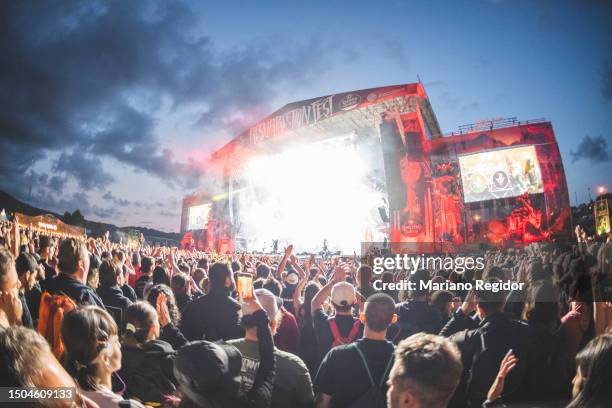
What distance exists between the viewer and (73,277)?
3408mm

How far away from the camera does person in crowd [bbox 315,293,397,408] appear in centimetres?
246

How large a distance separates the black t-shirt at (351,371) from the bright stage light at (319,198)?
2604 cm

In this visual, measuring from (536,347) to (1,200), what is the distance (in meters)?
28.3

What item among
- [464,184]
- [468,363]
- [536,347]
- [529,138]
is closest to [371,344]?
[468,363]

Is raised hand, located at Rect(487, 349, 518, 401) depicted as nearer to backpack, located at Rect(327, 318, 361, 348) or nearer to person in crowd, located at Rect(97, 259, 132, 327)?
backpack, located at Rect(327, 318, 361, 348)

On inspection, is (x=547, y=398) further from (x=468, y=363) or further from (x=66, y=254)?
(x=66, y=254)

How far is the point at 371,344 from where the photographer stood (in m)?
2.59

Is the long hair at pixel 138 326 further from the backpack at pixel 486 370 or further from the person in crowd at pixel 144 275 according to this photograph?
the person in crowd at pixel 144 275

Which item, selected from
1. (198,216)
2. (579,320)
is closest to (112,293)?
(579,320)

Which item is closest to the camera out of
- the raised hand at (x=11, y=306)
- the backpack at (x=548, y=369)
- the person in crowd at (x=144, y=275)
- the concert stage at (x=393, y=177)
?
the raised hand at (x=11, y=306)

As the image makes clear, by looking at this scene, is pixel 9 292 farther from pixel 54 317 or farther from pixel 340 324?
pixel 340 324

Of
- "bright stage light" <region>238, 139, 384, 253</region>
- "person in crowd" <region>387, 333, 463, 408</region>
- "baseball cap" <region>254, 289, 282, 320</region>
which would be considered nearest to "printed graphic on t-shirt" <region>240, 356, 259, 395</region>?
"baseball cap" <region>254, 289, 282, 320</region>

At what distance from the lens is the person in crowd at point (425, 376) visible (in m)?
1.63

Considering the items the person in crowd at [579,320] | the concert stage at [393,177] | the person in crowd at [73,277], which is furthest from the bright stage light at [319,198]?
the person in crowd at [73,277]
